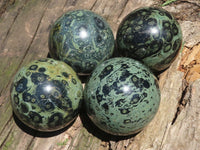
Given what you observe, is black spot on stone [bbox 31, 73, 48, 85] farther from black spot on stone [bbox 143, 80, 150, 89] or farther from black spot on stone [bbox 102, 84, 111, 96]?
black spot on stone [bbox 143, 80, 150, 89]

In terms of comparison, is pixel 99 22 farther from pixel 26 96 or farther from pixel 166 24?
pixel 26 96

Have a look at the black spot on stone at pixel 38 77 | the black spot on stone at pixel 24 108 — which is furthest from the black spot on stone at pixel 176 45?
the black spot on stone at pixel 24 108

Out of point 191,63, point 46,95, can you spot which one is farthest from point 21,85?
point 191,63

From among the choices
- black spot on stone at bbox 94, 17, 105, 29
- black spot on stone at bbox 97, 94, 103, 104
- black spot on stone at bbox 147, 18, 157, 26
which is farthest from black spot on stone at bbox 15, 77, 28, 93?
black spot on stone at bbox 147, 18, 157, 26

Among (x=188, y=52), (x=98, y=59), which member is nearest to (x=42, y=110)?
(x=98, y=59)

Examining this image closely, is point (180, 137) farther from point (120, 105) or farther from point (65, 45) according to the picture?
point (65, 45)

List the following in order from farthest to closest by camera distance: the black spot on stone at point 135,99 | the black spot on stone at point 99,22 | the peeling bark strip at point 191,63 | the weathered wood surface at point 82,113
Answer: the peeling bark strip at point 191,63 → the black spot on stone at point 99,22 → the weathered wood surface at point 82,113 → the black spot on stone at point 135,99

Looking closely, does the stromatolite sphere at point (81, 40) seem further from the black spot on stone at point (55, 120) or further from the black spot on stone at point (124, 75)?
the black spot on stone at point (55, 120)
